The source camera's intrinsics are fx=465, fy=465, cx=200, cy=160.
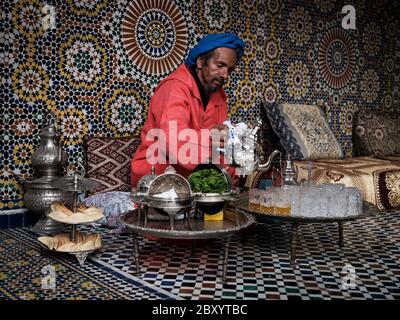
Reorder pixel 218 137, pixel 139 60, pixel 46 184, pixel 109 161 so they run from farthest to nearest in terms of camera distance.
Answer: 1. pixel 139 60
2. pixel 109 161
3. pixel 46 184
4. pixel 218 137

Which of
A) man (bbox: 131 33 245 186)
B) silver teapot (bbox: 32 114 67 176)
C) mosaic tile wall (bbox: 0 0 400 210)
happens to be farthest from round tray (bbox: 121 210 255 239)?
mosaic tile wall (bbox: 0 0 400 210)

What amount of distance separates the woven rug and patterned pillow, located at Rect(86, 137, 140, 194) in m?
0.58

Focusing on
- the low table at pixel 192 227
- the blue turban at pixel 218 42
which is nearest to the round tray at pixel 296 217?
the low table at pixel 192 227

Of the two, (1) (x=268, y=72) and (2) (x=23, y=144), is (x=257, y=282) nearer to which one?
(2) (x=23, y=144)

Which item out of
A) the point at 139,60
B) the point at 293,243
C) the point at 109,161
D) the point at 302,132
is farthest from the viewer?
the point at 302,132

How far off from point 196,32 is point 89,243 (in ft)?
9.17

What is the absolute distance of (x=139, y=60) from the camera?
14.7 feet

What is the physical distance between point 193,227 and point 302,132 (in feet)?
9.69

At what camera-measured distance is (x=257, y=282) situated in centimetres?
250

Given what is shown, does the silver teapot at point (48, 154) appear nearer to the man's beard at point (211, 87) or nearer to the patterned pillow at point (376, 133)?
the man's beard at point (211, 87)

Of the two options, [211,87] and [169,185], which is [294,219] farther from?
[211,87]

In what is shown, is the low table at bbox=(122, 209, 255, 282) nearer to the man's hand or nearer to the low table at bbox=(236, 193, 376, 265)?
the low table at bbox=(236, 193, 376, 265)

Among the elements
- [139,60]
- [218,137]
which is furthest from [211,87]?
[139,60]
